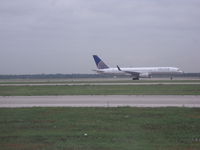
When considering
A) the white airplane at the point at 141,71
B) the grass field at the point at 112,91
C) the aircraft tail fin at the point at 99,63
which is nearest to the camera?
the grass field at the point at 112,91
